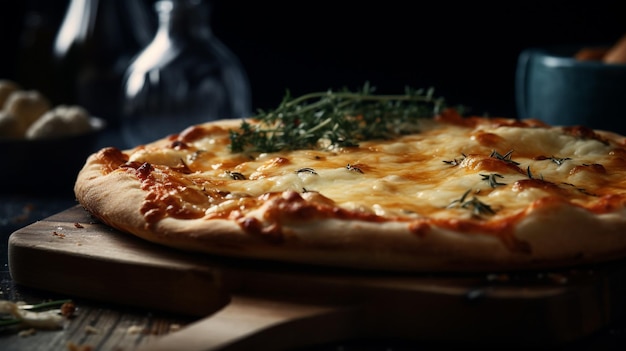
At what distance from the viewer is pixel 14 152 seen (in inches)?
135

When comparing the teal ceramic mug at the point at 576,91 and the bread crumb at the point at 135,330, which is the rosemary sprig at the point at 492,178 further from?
the teal ceramic mug at the point at 576,91

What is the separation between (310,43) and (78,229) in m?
3.62

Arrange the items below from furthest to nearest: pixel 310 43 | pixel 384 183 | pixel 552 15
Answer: pixel 310 43, pixel 552 15, pixel 384 183

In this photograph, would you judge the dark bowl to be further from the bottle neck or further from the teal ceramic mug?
the teal ceramic mug

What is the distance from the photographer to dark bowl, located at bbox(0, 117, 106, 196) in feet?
11.3

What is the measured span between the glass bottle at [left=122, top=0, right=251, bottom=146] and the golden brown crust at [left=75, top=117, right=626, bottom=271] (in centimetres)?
211

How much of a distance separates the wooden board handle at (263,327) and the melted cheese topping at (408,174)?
0.82ft

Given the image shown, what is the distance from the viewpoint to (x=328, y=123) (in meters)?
2.81

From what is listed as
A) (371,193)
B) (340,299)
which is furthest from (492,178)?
(340,299)

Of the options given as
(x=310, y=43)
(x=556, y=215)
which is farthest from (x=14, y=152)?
(x=310, y=43)

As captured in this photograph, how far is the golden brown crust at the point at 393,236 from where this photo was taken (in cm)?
187

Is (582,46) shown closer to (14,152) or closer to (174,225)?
(14,152)

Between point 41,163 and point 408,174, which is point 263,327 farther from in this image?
point 41,163

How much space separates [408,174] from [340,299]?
600 millimetres
